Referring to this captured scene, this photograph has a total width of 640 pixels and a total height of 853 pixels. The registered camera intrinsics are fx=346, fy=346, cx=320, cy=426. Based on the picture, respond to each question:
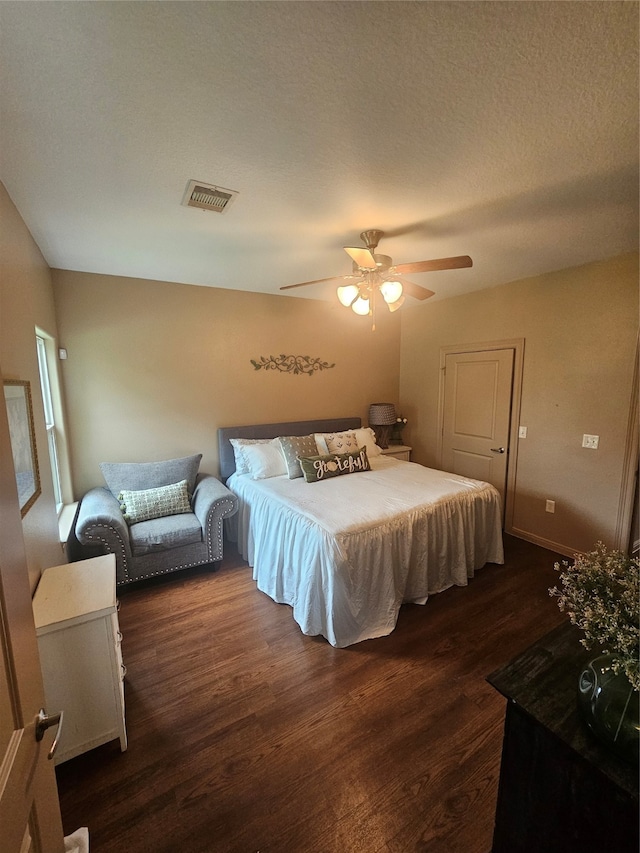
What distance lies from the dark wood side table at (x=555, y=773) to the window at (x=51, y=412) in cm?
305

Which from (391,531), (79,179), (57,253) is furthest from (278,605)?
(57,253)

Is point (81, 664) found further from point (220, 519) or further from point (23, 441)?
point (220, 519)

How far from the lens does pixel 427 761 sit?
4.89 feet

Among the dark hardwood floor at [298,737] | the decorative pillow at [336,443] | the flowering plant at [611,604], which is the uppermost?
the flowering plant at [611,604]

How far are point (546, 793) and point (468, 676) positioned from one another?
115cm

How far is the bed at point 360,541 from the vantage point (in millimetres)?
2129

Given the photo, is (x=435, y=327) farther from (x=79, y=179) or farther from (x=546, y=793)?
(x=546, y=793)

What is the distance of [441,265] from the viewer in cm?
205

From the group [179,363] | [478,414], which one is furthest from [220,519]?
[478,414]

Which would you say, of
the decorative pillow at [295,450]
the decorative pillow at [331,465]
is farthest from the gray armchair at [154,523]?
the decorative pillow at [331,465]

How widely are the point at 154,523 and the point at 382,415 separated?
2763 mm

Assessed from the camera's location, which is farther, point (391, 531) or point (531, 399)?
point (531, 399)

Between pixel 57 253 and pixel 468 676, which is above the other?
pixel 57 253

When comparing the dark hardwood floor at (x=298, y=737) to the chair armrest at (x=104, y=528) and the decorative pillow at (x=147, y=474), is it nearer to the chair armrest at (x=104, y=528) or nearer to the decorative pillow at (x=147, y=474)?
the chair armrest at (x=104, y=528)
